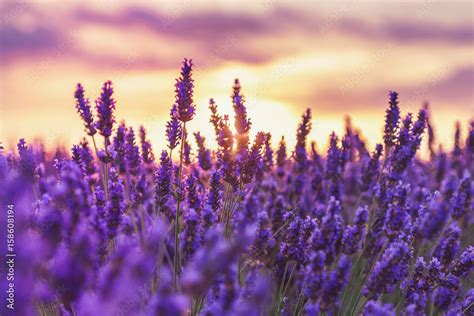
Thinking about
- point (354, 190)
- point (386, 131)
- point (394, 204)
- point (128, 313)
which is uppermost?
point (386, 131)

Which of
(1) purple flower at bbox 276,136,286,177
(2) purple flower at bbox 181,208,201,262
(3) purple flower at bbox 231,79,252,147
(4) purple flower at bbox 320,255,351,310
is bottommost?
(4) purple flower at bbox 320,255,351,310

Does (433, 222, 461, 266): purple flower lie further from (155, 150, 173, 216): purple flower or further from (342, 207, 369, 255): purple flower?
(155, 150, 173, 216): purple flower

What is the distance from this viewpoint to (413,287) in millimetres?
2750

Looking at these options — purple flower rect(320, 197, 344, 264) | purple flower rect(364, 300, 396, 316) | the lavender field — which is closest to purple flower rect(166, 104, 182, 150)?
the lavender field

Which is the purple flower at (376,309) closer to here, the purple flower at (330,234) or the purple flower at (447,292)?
the purple flower at (330,234)

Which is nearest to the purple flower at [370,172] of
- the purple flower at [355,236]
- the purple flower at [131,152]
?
the purple flower at [355,236]

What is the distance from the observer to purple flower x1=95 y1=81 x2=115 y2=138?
115 inches

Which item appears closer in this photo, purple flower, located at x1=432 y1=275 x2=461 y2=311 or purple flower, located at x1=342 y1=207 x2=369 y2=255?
purple flower, located at x1=342 y1=207 x2=369 y2=255

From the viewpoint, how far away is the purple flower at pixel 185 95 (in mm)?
2855

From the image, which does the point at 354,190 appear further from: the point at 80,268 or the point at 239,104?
the point at 80,268

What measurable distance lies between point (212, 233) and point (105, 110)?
1524mm

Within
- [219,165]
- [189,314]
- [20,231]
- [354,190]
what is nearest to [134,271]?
[20,231]

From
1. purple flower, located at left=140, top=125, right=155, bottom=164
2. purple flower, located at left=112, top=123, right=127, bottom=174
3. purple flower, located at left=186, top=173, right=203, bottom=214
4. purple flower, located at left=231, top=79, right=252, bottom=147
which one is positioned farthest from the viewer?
purple flower, located at left=140, top=125, right=155, bottom=164

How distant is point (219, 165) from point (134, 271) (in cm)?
188
